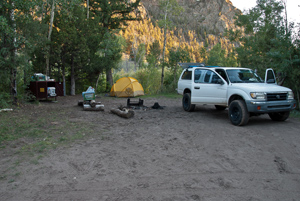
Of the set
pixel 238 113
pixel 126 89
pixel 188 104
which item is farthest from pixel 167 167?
pixel 126 89

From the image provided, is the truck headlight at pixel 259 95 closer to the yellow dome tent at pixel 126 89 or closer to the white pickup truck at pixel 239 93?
the white pickup truck at pixel 239 93

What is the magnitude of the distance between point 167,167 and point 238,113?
13.8 feet

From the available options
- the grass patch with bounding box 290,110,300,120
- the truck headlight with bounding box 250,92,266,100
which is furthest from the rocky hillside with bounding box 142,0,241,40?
the truck headlight with bounding box 250,92,266,100

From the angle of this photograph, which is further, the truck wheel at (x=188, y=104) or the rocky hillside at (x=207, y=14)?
the rocky hillside at (x=207, y=14)

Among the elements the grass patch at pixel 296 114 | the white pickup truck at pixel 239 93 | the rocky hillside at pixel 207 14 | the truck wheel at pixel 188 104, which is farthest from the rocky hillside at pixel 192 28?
the grass patch at pixel 296 114

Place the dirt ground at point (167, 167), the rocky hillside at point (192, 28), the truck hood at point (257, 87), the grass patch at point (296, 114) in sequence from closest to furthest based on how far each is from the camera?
the dirt ground at point (167, 167) → the truck hood at point (257, 87) → the grass patch at point (296, 114) → the rocky hillside at point (192, 28)

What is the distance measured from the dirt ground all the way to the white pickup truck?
65 cm

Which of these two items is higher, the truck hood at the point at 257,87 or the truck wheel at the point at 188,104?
the truck hood at the point at 257,87

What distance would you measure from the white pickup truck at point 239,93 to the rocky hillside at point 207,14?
122 m

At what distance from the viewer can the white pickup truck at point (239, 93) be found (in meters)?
7.45

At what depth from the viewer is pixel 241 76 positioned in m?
8.85

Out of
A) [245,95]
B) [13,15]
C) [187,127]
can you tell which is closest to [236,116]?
[245,95]

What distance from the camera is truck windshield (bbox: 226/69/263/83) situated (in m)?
8.66

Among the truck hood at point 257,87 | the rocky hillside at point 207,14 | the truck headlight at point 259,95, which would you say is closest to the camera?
the truck headlight at point 259,95
